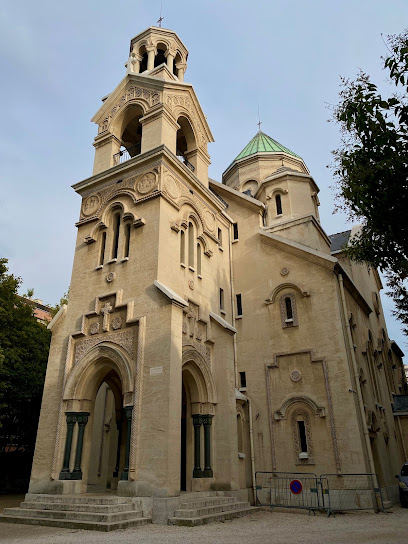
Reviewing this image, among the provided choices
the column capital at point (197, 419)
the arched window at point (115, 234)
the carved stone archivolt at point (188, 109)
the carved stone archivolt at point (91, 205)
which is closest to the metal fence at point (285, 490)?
the column capital at point (197, 419)

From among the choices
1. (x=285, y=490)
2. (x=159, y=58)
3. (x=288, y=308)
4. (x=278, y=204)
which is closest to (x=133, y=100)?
(x=159, y=58)

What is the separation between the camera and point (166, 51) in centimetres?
2245

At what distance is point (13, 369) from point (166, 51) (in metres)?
19.5

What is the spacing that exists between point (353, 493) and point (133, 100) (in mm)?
19004

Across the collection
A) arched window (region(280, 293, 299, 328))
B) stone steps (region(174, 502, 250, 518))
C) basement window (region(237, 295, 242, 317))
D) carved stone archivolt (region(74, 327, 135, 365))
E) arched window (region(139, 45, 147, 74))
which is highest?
arched window (region(139, 45, 147, 74))

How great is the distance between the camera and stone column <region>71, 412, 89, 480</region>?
47.6 ft

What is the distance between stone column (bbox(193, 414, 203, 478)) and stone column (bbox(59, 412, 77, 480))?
4370 mm

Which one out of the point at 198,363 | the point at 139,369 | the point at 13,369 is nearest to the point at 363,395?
the point at 198,363

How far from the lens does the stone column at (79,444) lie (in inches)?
571

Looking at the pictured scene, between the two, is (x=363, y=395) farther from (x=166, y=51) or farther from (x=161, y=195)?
(x=166, y=51)

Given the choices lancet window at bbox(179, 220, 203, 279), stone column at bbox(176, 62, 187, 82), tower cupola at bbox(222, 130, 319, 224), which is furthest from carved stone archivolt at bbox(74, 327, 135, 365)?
stone column at bbox(176, 62, 187, 82)

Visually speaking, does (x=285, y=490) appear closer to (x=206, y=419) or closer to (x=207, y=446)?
(x=207, y=446)

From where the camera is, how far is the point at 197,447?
15.4 meters

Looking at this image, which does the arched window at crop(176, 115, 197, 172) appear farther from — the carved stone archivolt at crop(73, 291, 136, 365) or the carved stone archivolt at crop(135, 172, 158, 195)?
the carved stone archivolt at crop(73, 291, 136, 365)
